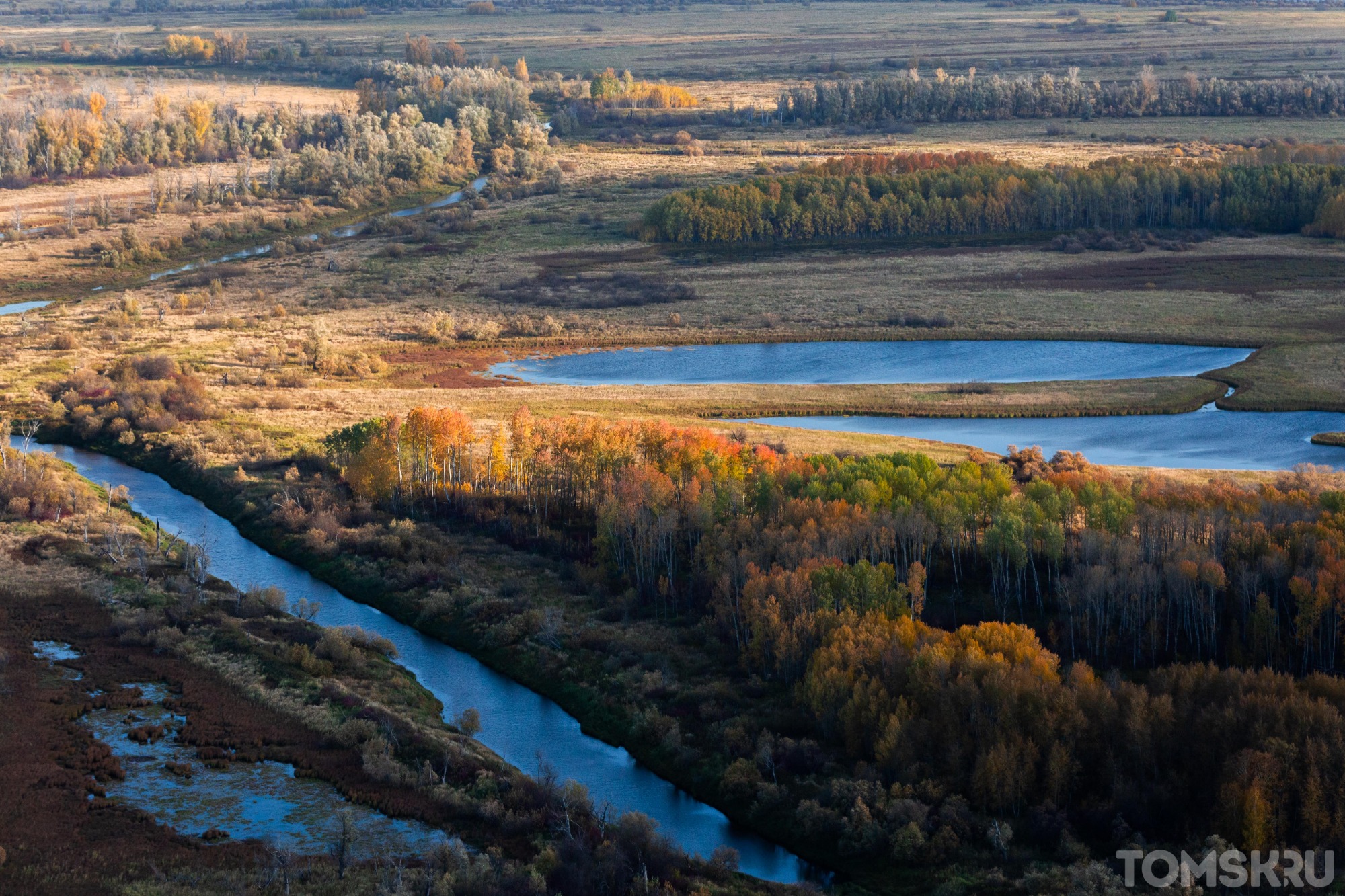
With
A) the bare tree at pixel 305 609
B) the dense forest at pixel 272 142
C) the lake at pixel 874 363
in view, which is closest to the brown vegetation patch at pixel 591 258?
the lake at pixel 874 363

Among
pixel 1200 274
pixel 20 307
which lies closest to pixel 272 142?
pixel 20 307

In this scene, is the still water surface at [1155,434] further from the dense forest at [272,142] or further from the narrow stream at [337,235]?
the dense forest at [272,142]

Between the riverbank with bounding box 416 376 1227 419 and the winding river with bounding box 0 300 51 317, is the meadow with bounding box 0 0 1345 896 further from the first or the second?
the winding river with bounding box 0 300 51 317

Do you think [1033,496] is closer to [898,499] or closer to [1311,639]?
[898,499]

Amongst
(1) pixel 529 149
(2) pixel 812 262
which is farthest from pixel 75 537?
(1) pixel 529 149

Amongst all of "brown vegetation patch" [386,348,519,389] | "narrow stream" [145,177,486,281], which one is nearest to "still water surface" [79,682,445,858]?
"brown vegetation patch" [386,348,519,389]

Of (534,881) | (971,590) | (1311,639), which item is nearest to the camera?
(534,881)
